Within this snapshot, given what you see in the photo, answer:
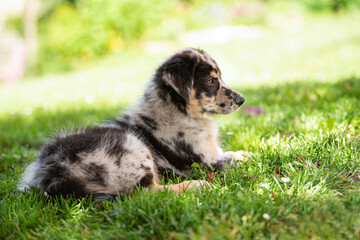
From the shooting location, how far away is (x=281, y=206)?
2.33m

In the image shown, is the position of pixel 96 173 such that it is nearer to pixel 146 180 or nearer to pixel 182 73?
pixel 146 180

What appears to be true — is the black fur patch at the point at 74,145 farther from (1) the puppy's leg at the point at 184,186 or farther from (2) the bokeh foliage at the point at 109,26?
(2) the bokeh foliage at the point at 109,26

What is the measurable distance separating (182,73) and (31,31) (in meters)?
17.1

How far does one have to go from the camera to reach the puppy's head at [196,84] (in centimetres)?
324

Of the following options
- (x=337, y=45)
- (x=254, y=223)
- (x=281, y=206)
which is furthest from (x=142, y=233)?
(x=337, y=45)

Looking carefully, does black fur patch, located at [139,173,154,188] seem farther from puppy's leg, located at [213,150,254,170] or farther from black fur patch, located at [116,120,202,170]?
puppy's leg, located at [213,150,254,170]

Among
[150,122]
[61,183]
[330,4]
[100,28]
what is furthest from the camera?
[330,4]

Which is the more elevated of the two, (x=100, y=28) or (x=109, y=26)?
(x=109, y=26)

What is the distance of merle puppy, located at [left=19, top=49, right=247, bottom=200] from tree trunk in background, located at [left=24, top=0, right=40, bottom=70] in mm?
16288

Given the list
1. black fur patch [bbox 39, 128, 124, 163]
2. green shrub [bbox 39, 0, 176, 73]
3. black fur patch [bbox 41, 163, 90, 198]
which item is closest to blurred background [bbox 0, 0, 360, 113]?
green shrub [bbox 39, 0, 176, 73]

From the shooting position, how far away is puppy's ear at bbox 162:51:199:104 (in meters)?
3.20

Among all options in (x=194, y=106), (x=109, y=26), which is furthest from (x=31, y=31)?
(x=194, y=106)

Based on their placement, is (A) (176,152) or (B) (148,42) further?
(B) (148,42)

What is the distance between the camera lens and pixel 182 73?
3.26 metres
